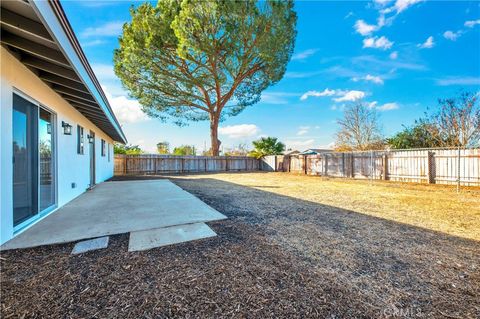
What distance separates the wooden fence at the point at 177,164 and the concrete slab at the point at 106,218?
10918 millimetres

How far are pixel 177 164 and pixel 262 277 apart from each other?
1620 centimetres

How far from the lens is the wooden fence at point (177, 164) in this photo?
1512cm

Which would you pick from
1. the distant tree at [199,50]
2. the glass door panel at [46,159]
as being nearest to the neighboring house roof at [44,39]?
the glass door panel at [46,159]

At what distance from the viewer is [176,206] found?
4.49m

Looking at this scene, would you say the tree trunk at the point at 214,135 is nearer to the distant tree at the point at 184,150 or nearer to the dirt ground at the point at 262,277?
the distant tree at the point at 184,150

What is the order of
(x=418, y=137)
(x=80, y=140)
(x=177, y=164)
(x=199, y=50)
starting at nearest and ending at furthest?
(x=80, y=140), (x=199, y=50), (x=418, y=137), (x=177, y=164)

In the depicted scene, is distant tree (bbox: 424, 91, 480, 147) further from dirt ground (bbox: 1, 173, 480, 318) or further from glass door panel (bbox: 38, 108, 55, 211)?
glass door panel (bbox: 38, 108, 55, 211)

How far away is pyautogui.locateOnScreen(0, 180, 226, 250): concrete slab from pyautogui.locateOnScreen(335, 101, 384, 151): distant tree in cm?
1767

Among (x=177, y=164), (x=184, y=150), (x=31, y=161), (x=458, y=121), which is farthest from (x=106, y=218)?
(x=184, y=150)

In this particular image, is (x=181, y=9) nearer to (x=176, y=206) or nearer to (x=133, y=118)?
(x=133, y=118)

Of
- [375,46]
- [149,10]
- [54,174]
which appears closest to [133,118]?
[149,10]

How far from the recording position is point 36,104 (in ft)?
11.1

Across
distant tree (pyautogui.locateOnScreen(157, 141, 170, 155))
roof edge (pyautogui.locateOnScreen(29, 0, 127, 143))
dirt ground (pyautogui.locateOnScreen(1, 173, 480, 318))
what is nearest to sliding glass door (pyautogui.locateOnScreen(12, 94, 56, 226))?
roof edge (pyautogui.locateOnScreen(29, 0, 127, 143))

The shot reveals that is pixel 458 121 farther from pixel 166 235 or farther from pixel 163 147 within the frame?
pixel 163 147
